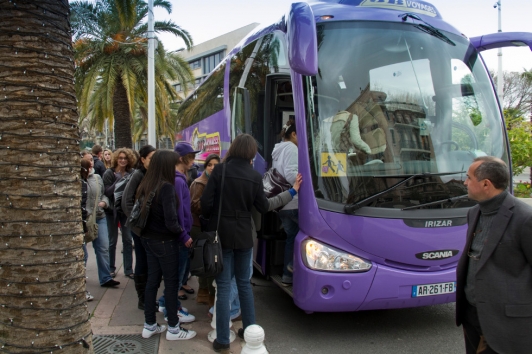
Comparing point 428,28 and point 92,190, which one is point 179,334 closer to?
point 92,190

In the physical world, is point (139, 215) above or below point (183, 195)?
below

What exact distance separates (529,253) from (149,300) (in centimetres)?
315

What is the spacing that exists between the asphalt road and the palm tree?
40.3ft

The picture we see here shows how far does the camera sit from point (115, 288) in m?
5.89

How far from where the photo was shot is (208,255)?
3.75 meters

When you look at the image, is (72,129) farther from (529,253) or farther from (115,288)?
(115,288)

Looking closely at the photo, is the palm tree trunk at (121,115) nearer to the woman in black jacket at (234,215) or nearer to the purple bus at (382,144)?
the purple bus at (382,144)

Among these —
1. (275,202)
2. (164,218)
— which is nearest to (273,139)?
(275,202)

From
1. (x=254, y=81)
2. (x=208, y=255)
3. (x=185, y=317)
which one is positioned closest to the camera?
(x=208, y=255)

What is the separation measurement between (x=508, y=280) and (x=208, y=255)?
2.19 metres

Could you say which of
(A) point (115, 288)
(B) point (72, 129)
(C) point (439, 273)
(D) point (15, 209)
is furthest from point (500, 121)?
(A) point (115, 288)

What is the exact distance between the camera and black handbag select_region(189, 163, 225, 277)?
3.74 meters

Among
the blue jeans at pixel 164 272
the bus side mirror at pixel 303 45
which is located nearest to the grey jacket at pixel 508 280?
the bus side mirror at pixel 303 45

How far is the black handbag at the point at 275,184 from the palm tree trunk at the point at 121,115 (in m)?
12.9
